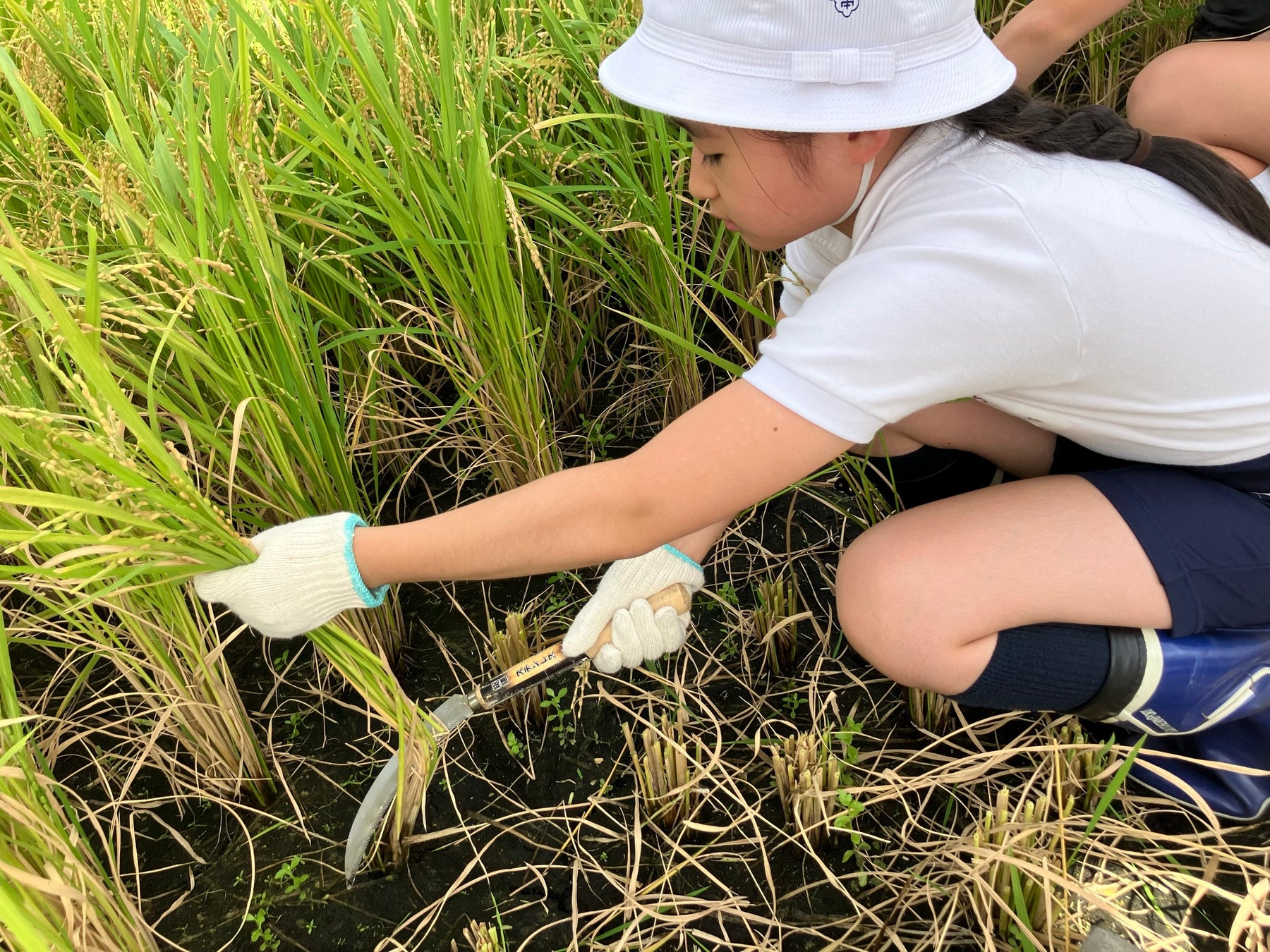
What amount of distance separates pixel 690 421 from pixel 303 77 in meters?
0.93

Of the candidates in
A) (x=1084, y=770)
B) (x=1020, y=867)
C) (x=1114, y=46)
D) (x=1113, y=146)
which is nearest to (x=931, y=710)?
(x=1084, y=770)

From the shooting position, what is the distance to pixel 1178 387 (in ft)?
3.35

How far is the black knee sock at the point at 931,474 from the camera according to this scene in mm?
1466

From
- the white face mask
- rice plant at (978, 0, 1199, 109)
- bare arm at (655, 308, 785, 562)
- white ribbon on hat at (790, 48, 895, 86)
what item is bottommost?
bare arm at (655, 308, 785, 562)

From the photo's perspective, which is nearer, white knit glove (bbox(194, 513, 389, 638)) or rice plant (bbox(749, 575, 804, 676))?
white knit glove (bbox(194, 513, 389, 638))

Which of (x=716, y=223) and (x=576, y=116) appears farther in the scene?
(x=716, y=223)

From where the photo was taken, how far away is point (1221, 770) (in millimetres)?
1166

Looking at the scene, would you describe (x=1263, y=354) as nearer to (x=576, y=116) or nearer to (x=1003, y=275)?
(x=1003, y=275)

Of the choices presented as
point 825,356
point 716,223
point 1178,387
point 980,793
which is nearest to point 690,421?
point 825,356

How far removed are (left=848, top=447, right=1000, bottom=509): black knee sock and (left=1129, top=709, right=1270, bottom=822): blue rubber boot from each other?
0.47 metres

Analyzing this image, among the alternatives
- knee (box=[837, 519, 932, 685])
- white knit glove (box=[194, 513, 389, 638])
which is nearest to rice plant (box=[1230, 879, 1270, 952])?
knee (box=[837, 519, 932, 685])

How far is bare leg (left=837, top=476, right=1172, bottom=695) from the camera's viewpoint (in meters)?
1.08

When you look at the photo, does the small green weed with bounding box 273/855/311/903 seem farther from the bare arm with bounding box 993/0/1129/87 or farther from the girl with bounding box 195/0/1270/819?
the bare arm with bounding box 993/0/1129/87

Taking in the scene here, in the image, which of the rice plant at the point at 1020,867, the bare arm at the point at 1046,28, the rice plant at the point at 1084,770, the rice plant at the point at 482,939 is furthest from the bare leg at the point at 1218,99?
the rice plant at the point at 482,939
